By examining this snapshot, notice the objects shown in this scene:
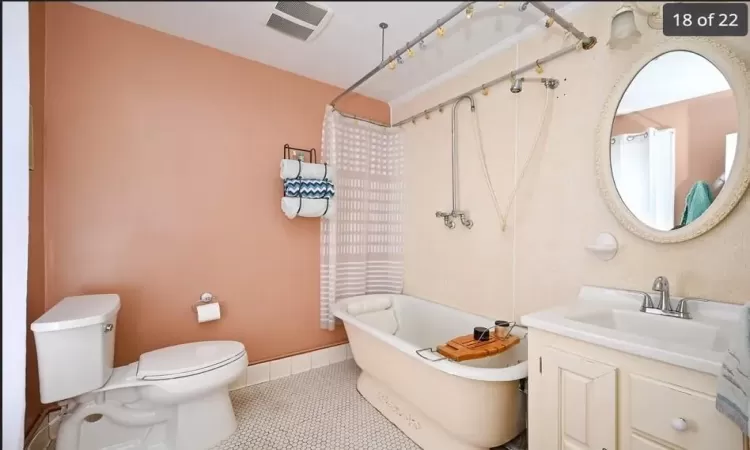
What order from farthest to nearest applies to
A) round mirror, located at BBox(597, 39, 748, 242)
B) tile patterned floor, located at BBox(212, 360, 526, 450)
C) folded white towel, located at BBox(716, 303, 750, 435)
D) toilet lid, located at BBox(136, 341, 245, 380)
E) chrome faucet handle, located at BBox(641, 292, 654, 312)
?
1. tile patterned floor, located at BBox(212, 360, 526, 450)
2. toilet lid, located at BBox(136, 341, 245, 380)
3. chrome faucet handle, located at BBox(641, 292, 654, 312)
4. round mirror, located at BBox(597, 39, 748, 242)
5. folded white towel, located at BBox(716, 303, 750, 435)

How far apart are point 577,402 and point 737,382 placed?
0.46m

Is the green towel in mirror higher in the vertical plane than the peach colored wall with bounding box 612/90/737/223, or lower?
lower

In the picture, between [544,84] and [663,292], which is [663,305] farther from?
[544,84]

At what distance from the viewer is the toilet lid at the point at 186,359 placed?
61.6 inches

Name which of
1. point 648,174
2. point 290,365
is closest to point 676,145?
point 648,174

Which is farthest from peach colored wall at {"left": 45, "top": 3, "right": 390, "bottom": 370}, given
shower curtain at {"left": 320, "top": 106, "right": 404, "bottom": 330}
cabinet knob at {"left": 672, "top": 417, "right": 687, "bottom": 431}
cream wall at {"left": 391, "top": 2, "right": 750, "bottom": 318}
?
cabinet knob at {"left": 672, "top": 417, "right": 687, "bottom": 431}

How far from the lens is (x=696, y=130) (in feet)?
4.37

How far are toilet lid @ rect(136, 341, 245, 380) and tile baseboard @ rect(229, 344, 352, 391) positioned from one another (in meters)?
0.47

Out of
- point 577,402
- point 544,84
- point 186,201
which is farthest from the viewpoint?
point 186,201

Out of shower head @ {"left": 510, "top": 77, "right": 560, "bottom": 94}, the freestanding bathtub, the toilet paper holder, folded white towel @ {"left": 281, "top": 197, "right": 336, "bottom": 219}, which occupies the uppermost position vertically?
shower head @ {"left": 510, "top": 77, "right": 560, "bottom": 94}

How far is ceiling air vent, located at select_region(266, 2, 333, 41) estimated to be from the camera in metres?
0.61

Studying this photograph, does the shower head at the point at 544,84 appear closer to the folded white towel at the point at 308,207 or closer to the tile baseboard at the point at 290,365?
the folded white towel at the point at 308,207

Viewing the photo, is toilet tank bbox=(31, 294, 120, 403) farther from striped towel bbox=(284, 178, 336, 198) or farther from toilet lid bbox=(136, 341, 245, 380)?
striped towel bbox=(284, 178, 336, 198)

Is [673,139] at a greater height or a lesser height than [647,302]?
greater
